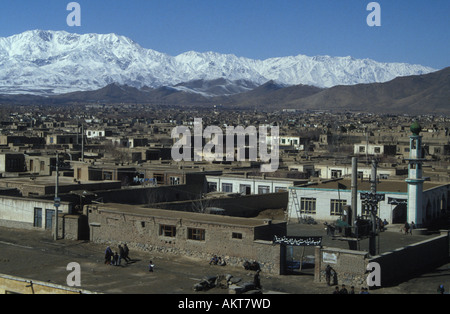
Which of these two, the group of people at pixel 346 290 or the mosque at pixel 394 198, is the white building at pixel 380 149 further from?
the group of people at pixel 346 290

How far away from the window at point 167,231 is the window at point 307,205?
1123 centimetres

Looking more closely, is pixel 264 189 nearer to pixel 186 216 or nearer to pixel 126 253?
pixel 186 216

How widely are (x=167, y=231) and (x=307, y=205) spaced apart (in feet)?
37.3

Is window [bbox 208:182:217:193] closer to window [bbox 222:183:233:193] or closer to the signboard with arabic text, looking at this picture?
window [bbox 222:183:233:193]

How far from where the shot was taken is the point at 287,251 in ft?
87.2

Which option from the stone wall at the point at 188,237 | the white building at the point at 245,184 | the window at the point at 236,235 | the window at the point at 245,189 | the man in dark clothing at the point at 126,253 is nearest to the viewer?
the stone wall at the point at 188,237

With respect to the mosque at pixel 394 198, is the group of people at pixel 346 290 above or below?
below

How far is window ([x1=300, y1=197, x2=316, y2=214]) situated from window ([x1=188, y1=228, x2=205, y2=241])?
37.2 ft

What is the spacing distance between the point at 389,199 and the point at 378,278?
12.8m

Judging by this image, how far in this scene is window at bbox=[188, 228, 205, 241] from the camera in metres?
26.3

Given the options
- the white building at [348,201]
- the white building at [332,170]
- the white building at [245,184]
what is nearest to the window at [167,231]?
the white building at [348,201]

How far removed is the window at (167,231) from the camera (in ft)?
88.7

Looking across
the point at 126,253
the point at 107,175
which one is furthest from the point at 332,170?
the point at 126,253

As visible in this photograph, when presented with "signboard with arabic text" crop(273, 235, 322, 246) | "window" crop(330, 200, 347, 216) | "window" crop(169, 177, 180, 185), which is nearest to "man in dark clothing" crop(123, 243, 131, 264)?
"signboard with arabic text" crop(273, 235, 322, 246)
